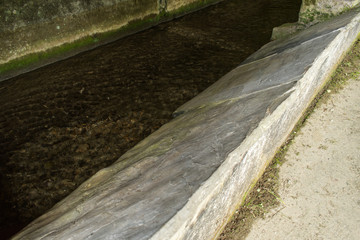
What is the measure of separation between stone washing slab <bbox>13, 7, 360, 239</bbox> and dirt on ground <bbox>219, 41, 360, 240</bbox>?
10 cm

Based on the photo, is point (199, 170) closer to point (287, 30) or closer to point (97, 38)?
point (287, 30)

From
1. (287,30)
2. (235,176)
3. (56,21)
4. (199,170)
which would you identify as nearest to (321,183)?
(235,176)

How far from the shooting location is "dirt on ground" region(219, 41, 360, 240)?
1.82 m

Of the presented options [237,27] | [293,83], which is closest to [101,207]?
[293,83]

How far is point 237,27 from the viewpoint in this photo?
639cm

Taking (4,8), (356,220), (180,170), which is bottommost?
(356,220)

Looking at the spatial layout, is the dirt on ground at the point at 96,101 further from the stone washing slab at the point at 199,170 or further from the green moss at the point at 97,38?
the stone washing slab at the point at 199,170

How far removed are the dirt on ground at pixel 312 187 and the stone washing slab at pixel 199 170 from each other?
103 millimetres

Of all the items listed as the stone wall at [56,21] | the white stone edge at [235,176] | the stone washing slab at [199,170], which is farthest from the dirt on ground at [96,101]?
the white stone edge at [235,176]

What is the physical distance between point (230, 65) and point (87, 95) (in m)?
2.30

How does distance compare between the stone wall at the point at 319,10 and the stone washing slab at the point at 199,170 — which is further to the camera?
the stone wall at the point at 319,10

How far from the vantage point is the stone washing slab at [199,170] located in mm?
1500

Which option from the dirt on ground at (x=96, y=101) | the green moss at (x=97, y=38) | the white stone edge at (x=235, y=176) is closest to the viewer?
the white stone edge at (x=235, y=176)

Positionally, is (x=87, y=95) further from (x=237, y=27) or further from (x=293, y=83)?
(x=237, y=27)
